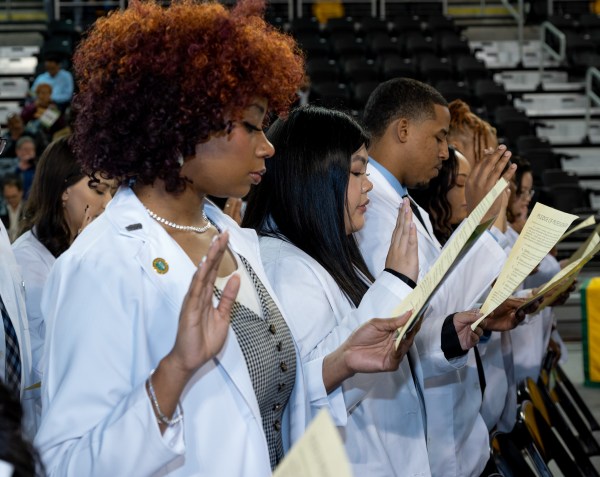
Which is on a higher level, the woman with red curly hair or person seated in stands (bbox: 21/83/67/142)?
the woman with red curly hair

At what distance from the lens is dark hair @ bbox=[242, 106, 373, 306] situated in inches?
96.0

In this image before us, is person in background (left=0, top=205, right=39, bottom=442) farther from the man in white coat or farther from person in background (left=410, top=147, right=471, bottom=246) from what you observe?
person in background (left=410, top=147, right=471, bottom=246)

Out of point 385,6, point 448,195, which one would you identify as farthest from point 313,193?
point 385,6

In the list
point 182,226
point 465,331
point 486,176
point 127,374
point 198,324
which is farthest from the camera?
point 486,176

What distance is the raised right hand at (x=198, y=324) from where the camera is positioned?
4.93ft

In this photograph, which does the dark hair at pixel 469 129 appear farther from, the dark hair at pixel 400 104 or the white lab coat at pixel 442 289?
the white lab coat at pixel 442 289

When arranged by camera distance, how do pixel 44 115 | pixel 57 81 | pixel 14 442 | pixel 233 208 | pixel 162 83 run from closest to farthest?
pixel 14 442 < pixel 162 83 < pixel 233 208 < pixel 44 115 < pixel 57 81

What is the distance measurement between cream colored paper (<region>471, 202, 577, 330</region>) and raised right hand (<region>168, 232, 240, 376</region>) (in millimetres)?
879

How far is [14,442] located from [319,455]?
29 centimetres

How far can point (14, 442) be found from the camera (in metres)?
0.97

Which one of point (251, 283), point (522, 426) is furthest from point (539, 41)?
point (251, 283)

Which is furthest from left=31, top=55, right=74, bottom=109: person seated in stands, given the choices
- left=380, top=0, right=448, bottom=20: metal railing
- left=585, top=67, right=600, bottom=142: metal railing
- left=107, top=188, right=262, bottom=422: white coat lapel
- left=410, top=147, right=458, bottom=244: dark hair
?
left=107, top=188, right=262, bottom=422: white coat lapel

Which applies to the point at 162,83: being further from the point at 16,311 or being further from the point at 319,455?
the point at 319,455

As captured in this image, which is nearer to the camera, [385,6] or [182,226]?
[182,226]
